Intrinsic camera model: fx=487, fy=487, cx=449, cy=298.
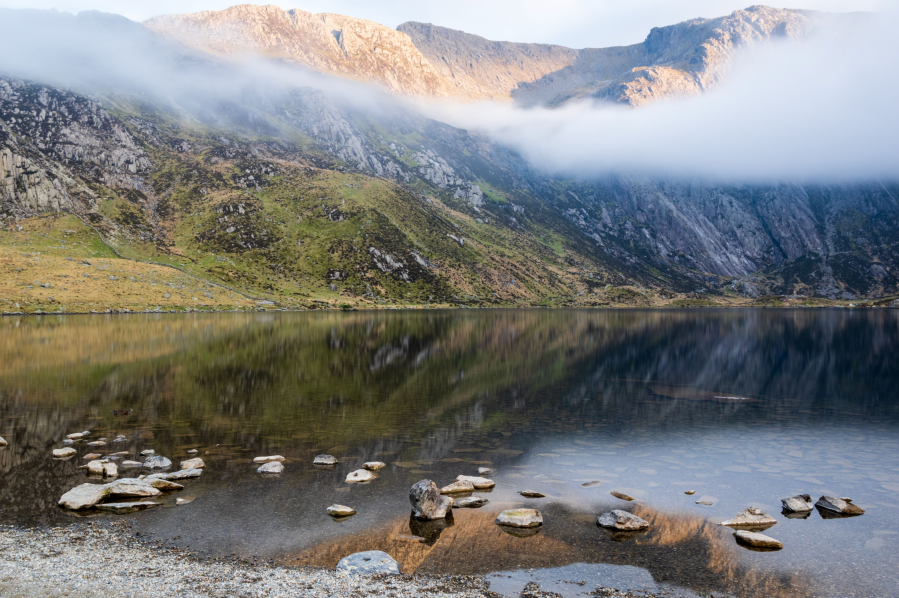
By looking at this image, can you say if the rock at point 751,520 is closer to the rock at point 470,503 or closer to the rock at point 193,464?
the rock at point 470,503

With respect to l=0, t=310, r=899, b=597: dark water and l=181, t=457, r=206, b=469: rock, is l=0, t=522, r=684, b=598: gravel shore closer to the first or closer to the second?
l=0, t=310, r=899, b=597: dark water

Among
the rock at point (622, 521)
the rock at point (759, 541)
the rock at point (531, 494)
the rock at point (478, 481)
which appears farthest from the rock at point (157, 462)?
the rock at point (759, 541)

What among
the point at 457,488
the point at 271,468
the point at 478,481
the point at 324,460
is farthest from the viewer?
the point at 324,460

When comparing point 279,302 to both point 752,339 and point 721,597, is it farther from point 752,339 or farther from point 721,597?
point 721,597

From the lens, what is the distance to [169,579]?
47.5 ft

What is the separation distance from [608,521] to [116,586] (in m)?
16.9

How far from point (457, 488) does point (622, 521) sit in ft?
24.6

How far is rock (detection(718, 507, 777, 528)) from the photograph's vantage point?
19.7 metres

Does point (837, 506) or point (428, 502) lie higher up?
point (428, 502)

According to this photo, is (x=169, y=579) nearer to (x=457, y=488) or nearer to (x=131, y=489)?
(x=131, y=489)

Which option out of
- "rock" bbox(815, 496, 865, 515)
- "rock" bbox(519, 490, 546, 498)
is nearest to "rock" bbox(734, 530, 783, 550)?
"rock" bbox(815, 496, 865, 515)

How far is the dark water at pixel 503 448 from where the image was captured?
17.2 metres

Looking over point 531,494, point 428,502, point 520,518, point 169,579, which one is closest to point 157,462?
point 169,579

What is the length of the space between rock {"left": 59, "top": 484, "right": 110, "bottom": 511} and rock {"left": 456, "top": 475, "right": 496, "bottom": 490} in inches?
619
